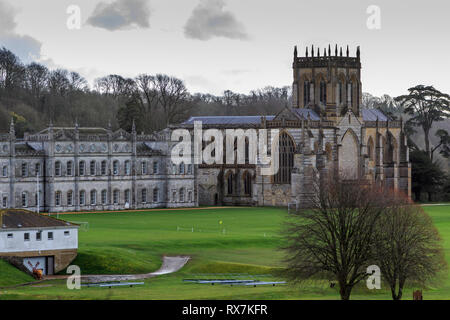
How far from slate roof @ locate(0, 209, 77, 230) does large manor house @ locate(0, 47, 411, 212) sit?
109ft

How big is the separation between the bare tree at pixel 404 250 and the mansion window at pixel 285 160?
58828mm

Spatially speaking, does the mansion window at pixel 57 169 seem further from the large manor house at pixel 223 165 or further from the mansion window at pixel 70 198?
the mansion window at pixel 70 198

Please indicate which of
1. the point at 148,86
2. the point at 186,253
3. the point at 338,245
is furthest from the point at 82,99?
the point at 338,245

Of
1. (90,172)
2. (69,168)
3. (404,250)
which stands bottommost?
(404,250)

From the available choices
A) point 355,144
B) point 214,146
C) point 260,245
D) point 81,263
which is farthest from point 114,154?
point 81,263

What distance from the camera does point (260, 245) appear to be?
72.9m

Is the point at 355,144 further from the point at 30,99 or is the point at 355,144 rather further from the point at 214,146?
the point at 30,99

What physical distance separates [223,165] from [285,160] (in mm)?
7941

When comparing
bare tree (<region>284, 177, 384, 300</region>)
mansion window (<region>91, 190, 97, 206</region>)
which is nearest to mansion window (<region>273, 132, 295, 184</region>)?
mansion window (<region>91, 190, 97, 206</region>)

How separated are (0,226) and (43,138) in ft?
139

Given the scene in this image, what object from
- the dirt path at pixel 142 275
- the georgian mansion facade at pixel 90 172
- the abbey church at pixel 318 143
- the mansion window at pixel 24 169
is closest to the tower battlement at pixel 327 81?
the abbey church at pixel 318 143

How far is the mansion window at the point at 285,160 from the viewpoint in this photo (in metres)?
114

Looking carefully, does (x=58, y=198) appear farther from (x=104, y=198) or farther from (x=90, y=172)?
(x=104, y=198)

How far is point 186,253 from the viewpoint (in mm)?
67938
